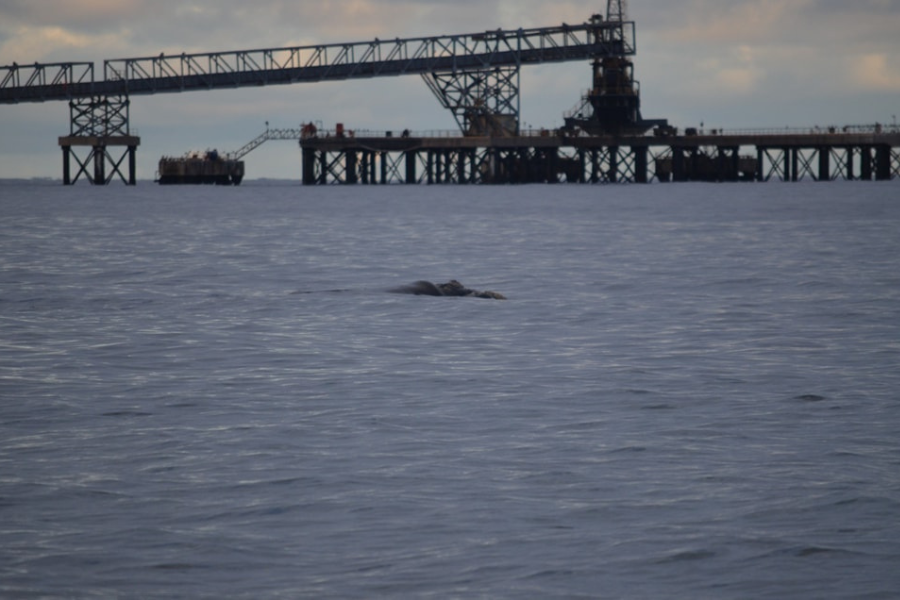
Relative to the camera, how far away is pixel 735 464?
13531 mm

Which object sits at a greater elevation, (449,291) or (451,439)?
(449,291)

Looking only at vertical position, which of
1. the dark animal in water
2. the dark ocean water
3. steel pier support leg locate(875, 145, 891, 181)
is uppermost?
steel pier support leg locate(875, 145, 891, 181)

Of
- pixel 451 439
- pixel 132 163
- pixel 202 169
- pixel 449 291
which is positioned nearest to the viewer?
pixel 451 439

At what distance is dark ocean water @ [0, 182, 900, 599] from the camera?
1040 cm

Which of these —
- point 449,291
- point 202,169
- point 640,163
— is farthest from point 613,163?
point 449,291

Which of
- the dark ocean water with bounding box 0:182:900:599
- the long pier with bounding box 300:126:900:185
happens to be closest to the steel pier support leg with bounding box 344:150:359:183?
the long pier with bounding box 300:126:900:185

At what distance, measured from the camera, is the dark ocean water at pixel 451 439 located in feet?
34.1

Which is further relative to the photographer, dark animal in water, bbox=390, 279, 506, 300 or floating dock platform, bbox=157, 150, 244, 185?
floating dock platform, bbox=157, 150, 244, 185

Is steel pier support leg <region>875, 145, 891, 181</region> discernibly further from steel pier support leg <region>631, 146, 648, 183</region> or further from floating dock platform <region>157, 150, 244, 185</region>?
floating dock platform <region>157, 150, 244, 185</region>

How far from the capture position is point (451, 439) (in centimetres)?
1477

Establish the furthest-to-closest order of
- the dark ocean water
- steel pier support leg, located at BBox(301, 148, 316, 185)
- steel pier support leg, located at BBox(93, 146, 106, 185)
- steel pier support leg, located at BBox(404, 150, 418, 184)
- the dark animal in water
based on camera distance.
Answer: steel pier support leg, located at BBox(301, 148, 316, 185)
steel pier support leg, located at BBox(404, 150, 418, 184)
steel pier support leg, located at BBox(93, 146, 106, 185)
the dark animal in water
the dark ocean water

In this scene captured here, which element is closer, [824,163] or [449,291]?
[449,291]

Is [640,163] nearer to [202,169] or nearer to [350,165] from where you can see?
[350,165]

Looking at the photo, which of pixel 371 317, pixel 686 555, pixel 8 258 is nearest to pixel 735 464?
pixel 686 555
